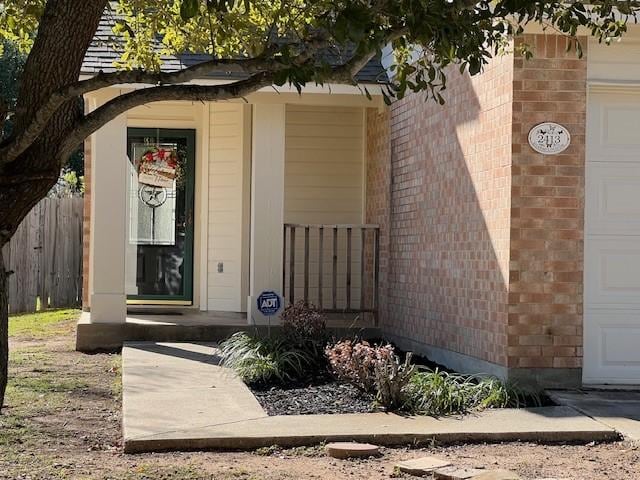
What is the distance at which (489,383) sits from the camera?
8109mm

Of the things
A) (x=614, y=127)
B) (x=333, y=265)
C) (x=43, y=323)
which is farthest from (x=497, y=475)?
(x=43, y=323)

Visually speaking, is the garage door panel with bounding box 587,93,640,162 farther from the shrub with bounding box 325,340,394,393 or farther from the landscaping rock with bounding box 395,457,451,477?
the landscaping rock with bounding box 395,457,451,477

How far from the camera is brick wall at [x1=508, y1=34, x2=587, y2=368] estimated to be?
8.27 metres

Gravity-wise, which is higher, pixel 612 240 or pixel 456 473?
pixel 612 240

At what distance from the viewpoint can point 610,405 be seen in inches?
303

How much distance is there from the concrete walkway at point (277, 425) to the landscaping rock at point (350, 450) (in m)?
0.20

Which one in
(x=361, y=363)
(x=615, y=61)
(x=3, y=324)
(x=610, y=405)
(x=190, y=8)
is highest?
(x=615, y=61)

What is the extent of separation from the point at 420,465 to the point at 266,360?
3.52 m

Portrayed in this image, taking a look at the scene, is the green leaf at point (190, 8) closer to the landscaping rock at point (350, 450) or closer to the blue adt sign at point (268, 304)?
the landscaping rock at point (350, 450)

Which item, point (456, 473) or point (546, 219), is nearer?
point (456, 473)

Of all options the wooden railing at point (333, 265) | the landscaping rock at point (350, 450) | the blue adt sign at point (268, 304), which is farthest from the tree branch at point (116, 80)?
the wooden railing at point (333, 265)

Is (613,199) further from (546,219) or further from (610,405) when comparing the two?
(610,405)

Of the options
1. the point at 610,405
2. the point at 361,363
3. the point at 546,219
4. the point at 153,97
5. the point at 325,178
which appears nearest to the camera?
the point at 153,97

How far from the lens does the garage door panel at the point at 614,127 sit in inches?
335
